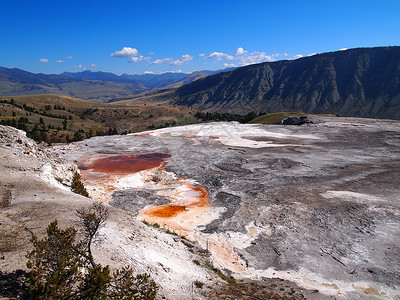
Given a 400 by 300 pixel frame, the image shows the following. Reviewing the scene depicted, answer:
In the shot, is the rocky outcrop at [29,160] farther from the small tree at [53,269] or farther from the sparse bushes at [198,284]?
the sparse bushes at [198,284]

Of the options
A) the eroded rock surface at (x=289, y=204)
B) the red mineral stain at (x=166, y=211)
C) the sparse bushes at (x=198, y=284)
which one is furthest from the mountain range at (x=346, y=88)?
the sparse bushes at (x=198, y=284)

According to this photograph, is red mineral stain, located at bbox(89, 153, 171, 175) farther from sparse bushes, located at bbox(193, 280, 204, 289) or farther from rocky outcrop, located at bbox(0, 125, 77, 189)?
sparse bushes, located at bbox(193, 280, 204, 289)

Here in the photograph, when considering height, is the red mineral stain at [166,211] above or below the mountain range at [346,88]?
below

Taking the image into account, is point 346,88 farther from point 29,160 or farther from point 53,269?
point 53,269

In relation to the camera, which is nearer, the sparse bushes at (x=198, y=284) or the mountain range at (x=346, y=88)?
the sparse bushes at (x=198, y=284)

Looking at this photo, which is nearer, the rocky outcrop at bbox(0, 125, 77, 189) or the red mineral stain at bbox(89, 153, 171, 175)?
the rocky outcrop at bbox(0, 125, 77, 189)

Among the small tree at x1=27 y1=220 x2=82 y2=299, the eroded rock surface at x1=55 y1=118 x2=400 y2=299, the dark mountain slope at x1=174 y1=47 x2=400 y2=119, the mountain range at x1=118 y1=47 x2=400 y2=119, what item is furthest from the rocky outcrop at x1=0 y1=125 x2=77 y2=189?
the dark mountain slope at x1=174 y1=47 x2=400 y2=119
